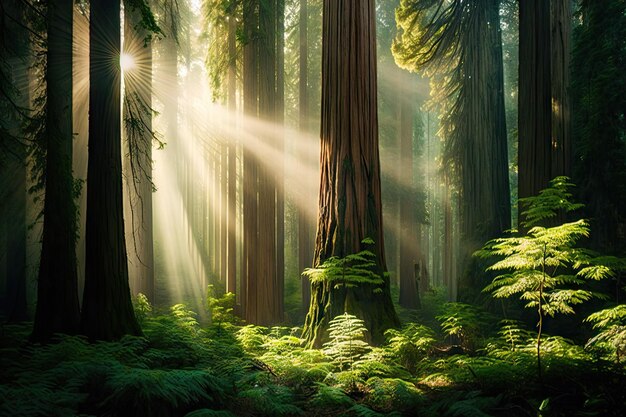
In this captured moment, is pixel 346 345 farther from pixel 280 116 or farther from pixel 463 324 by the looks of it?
pixel 280 116

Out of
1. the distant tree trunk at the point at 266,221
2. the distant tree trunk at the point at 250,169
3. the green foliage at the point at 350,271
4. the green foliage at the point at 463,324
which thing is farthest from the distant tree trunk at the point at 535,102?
the distant tree trunk at the point at 250,169

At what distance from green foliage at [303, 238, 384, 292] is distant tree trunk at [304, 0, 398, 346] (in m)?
0.13

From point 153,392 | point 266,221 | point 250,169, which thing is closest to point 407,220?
point 266,221

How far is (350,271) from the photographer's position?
19.8 ft

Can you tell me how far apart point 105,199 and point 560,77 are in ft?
29.3

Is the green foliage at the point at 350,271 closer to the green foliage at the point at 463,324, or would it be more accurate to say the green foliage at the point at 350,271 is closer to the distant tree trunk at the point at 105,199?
the green foliage at the point at 463,324

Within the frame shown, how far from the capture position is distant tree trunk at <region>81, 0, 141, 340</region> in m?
6.16

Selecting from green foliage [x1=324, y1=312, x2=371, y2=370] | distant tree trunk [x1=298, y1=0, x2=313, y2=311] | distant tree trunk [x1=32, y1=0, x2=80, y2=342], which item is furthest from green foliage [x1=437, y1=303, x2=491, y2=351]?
distant tree trunk [x1=298, y1=0, x2=313, y2=311]

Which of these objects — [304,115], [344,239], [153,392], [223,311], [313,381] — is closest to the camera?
[153,392]

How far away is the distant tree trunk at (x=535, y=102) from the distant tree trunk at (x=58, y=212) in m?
8.26

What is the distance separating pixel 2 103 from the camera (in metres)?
13.1

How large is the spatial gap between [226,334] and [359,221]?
3819 mm

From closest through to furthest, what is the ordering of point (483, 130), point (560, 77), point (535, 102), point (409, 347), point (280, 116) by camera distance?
point (409, 347) < point (560, 77) < point (535, 102) < point (483, 130) < point (280, 116)

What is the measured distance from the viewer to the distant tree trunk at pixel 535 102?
26.5 feet
